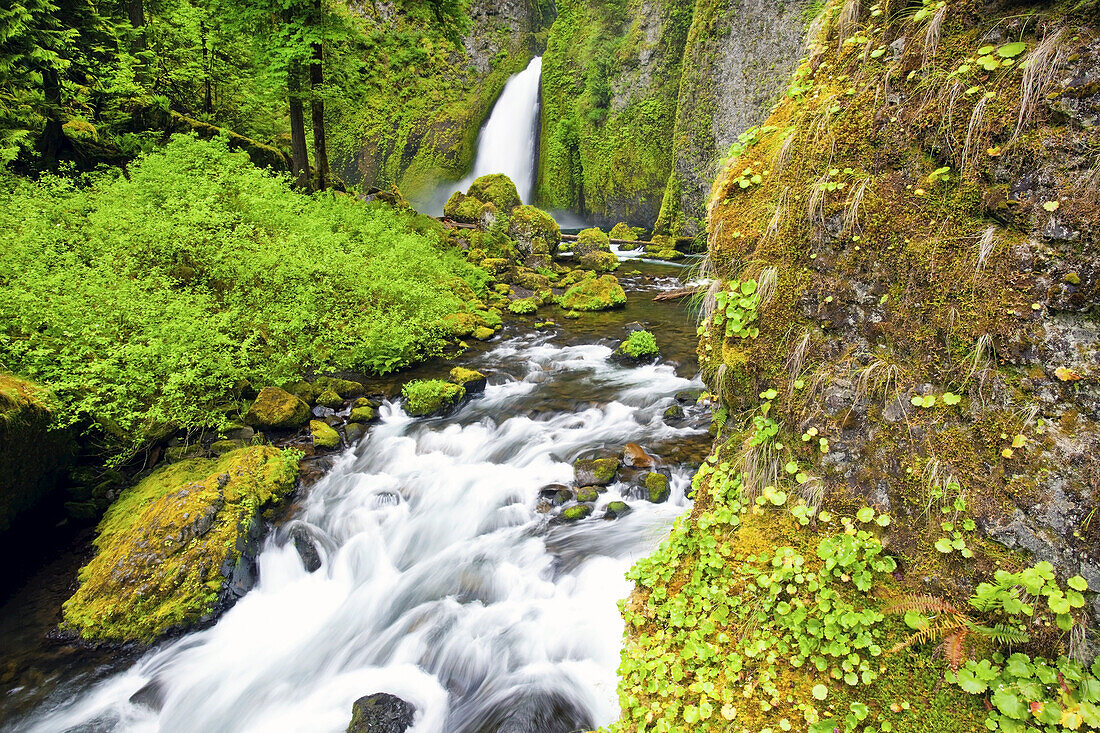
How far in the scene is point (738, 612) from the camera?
328cm

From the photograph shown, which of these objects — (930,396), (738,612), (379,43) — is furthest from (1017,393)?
(379,43)

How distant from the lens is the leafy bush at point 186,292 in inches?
267

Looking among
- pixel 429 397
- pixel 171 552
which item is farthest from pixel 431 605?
pixel 429 397

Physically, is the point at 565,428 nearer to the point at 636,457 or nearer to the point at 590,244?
the point at 636,457

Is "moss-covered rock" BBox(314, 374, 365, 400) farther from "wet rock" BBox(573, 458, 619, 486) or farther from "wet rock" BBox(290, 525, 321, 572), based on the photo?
"wet rock" BBox(573, 458, 619, 486)

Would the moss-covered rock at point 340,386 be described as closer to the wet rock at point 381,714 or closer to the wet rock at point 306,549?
the wet rock at point 306,549

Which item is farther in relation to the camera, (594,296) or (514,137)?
(514,137)

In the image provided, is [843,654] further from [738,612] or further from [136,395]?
[136,395]

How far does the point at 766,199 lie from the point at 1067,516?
8.59 feet

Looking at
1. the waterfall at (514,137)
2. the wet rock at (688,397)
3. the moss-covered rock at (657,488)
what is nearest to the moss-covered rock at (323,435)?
the moss-covered rock at (657,488)

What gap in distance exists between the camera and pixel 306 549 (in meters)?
6.56

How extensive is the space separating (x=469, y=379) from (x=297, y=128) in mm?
9405

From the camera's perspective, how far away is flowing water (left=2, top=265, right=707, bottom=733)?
4.78 m

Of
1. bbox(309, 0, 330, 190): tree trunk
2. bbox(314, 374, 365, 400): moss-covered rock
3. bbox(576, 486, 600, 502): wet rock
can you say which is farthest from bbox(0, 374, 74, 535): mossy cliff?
bbox(309, 0, 330, 190): tree trunk
